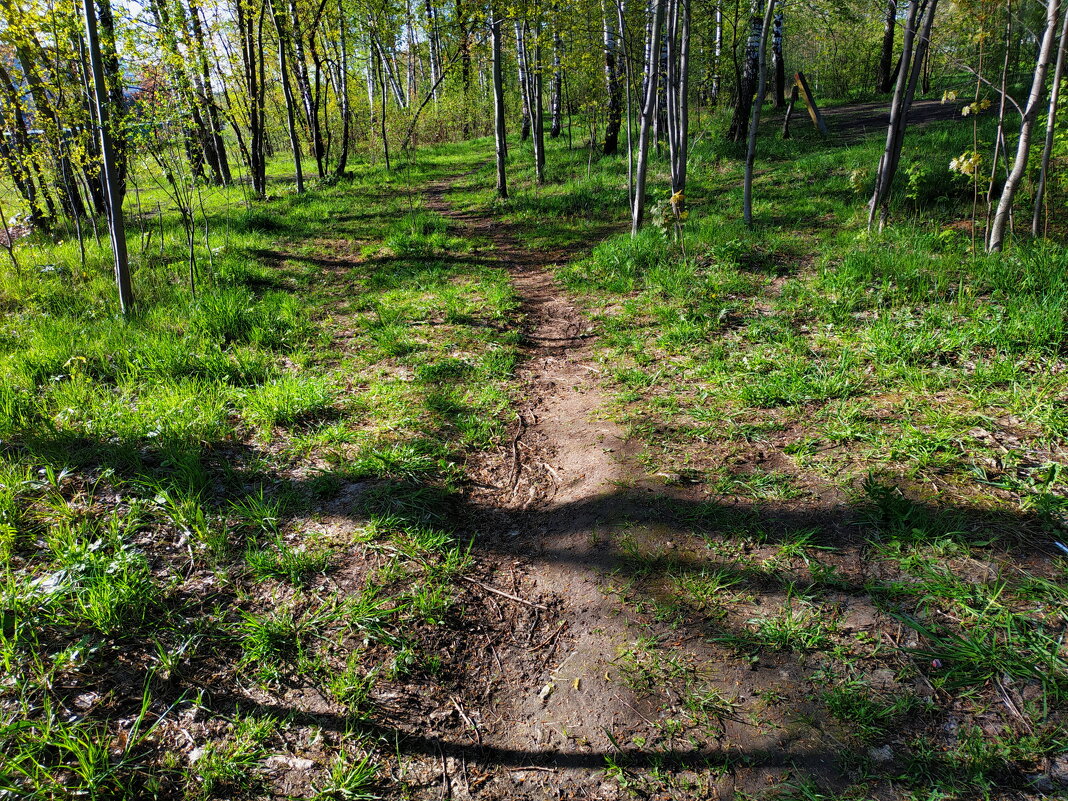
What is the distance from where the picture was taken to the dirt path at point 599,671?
190 centimetres

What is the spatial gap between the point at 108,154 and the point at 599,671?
605cm

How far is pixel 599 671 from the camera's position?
224cm

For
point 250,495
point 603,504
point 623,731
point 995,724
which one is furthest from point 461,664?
point 995,724

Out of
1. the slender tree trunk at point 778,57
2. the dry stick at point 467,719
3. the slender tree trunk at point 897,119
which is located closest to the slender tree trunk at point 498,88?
the slender tree trunk at point 897,119

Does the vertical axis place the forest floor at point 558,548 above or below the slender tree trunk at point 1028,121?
below

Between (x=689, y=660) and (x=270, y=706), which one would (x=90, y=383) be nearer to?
(x=270, y=706)

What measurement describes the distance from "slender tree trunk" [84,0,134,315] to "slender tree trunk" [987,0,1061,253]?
758 centimetres

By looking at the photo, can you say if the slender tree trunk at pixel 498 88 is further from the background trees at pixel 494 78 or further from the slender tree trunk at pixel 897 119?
the slender tree trunk at pixel 897 119

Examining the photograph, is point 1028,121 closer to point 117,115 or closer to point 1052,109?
point 1052,109

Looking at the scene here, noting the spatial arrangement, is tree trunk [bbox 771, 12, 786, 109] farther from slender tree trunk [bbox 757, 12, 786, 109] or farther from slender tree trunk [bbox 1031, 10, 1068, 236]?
slender tree trunk [bbox 1031, 10, 1068, 236]

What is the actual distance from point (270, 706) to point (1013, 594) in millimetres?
2968

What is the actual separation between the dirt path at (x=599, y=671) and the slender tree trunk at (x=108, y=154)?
4.68 metres

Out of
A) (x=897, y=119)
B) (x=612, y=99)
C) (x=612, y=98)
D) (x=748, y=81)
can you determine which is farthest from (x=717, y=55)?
(x=897, y=119)

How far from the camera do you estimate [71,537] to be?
2.63 meters
